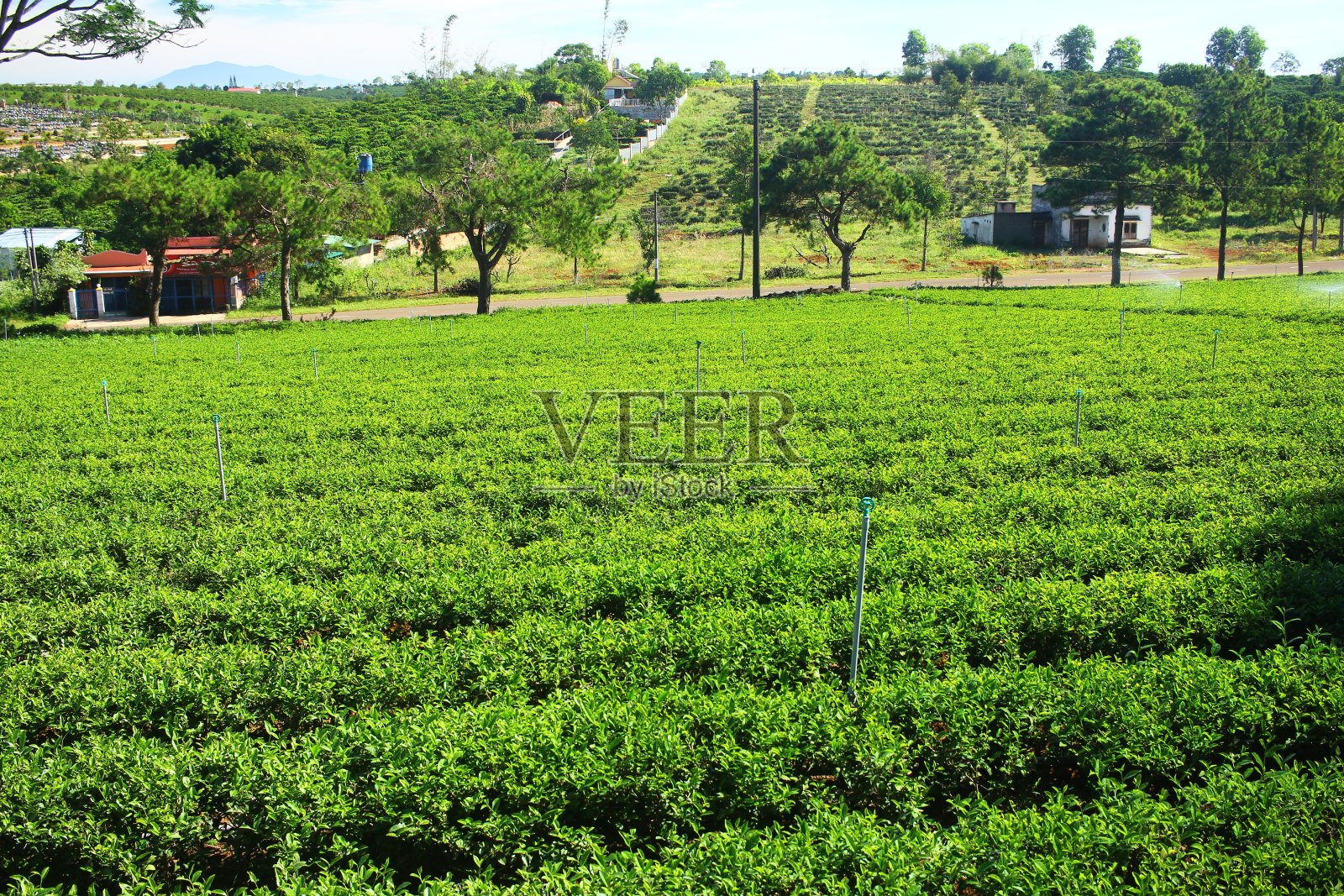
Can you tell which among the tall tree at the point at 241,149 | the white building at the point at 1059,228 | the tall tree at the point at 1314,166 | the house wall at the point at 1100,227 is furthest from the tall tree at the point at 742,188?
the tall tree at the point at 241,149

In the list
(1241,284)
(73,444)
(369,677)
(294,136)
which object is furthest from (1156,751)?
(294,136)

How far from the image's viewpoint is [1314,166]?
56344 millimetres

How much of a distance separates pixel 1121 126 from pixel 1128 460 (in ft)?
152

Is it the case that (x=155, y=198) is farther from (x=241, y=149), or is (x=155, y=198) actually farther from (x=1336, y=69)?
(x=1336, y=69)

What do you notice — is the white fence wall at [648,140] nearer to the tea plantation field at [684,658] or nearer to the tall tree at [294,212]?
the tall tree at [294,212]

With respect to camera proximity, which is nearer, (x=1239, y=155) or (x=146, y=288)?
(x=146, y=288)

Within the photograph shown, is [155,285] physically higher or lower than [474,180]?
lower

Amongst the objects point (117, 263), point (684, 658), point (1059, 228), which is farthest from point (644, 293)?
point (1059, 228)

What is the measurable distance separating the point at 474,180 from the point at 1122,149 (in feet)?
113

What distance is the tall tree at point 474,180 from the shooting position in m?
42.1

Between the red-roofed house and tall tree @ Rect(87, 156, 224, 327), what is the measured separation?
12.8m

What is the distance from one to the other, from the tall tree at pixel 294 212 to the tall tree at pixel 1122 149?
37402 mm

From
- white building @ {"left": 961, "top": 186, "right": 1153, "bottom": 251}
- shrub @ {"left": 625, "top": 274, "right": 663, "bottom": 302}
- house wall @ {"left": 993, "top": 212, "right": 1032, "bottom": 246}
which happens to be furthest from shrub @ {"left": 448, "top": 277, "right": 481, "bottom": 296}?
house wall @ {"left": 993, "top": 212, "right": 1032, "bottom": 246}

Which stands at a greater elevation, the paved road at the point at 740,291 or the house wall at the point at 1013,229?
the house wall at the point at 1013,229
